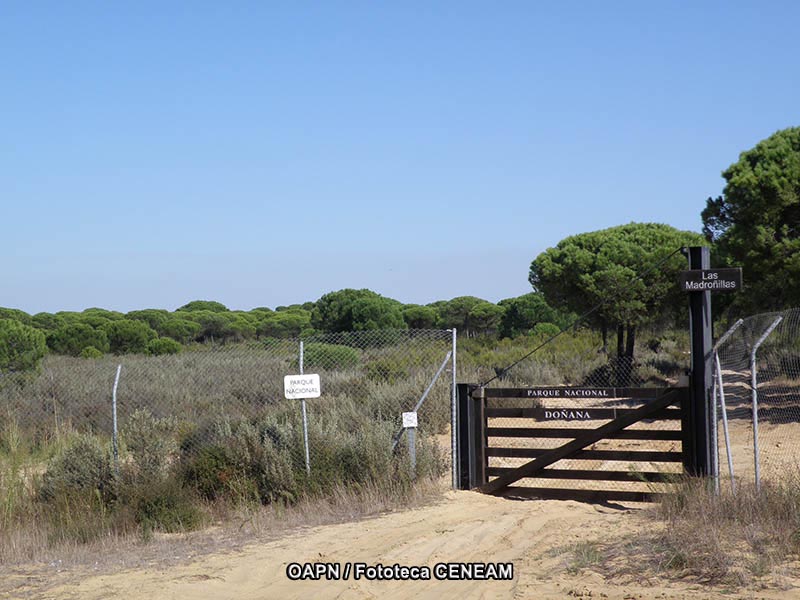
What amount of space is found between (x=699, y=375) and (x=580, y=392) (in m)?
1.59

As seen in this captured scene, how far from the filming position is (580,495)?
461 inches

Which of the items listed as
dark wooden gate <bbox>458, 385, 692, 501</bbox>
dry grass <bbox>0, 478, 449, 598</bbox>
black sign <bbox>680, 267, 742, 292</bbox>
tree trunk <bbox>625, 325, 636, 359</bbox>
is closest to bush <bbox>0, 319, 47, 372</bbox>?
dry grass <bbox>0, 478, 449, 598</bbox>

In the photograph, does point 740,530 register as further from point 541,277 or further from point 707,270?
point 541,277

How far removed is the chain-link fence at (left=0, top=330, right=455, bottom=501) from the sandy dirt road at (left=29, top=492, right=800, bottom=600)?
204 cm

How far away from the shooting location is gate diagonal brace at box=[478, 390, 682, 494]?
1124 cm

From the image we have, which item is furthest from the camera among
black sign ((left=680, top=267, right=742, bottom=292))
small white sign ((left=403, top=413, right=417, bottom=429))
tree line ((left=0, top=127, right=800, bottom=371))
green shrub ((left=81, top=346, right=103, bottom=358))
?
green shrub ((left=81, top=346, right=103, bottom=358))

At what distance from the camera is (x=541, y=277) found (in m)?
29.0

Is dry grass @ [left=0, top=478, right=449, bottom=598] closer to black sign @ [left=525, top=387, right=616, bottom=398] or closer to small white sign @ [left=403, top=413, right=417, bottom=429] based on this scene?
small white sign @ [left=403, top=413, right=417, bottom=429]

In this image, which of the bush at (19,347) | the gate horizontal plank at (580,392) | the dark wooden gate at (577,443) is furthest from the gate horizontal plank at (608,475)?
the bush at (19,347)

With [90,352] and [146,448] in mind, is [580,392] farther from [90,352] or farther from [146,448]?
[90,352]

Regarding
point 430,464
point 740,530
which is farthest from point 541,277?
point 740,530

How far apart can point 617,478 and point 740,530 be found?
3.45 meters

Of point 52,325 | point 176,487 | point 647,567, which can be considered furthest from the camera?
point 52,325

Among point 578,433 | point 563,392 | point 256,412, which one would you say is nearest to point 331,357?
point 256,412
